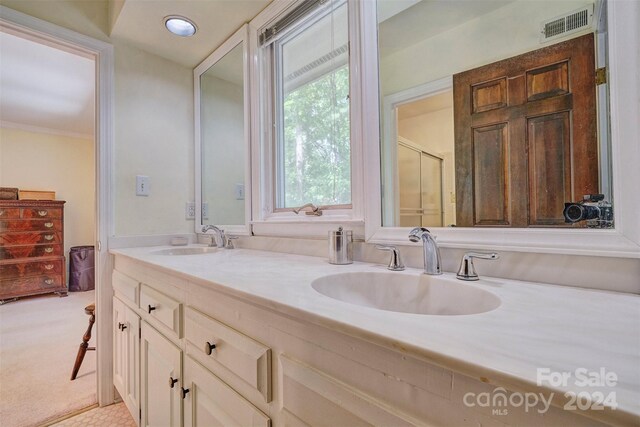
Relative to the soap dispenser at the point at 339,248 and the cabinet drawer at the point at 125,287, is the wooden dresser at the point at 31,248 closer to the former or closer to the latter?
the cabinet drawer at the point at 125,287

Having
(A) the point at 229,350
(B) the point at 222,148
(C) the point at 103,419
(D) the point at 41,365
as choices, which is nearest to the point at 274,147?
(B) the point at 222,148

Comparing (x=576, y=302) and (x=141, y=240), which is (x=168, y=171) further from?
(x=576, y=302)

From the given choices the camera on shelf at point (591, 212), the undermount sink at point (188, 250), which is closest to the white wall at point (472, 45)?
the camera on shelf at point (591, 212)

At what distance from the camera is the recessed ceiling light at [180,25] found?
1.57 metres

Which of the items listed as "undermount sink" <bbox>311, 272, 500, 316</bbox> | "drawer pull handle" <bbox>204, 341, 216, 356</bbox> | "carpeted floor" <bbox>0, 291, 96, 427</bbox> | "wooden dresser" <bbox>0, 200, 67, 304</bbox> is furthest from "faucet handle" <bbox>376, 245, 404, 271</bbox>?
"wooden dresser" <bbox>0, 200, 67, 304</bbox>

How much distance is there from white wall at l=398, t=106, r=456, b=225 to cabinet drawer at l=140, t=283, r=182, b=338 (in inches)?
36.5

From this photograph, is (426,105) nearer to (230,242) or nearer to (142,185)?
(230,242)

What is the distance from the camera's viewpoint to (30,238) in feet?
12.0

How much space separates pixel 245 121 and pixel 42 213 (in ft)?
12.4

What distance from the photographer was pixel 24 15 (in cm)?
144

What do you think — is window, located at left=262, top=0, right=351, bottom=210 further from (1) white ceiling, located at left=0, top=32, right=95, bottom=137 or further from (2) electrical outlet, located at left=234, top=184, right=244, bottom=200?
(1) white ceiling, located at left=0, top=32, right=95, bottom=137

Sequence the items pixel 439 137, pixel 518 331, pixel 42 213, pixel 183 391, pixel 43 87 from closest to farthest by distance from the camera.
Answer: pixel 518 331 < pixel 183 391 < pixel 439 137 < pixel 43 87 < pixel 42 213

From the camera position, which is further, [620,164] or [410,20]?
[410,20]

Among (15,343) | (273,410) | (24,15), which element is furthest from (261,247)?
(15,343)
